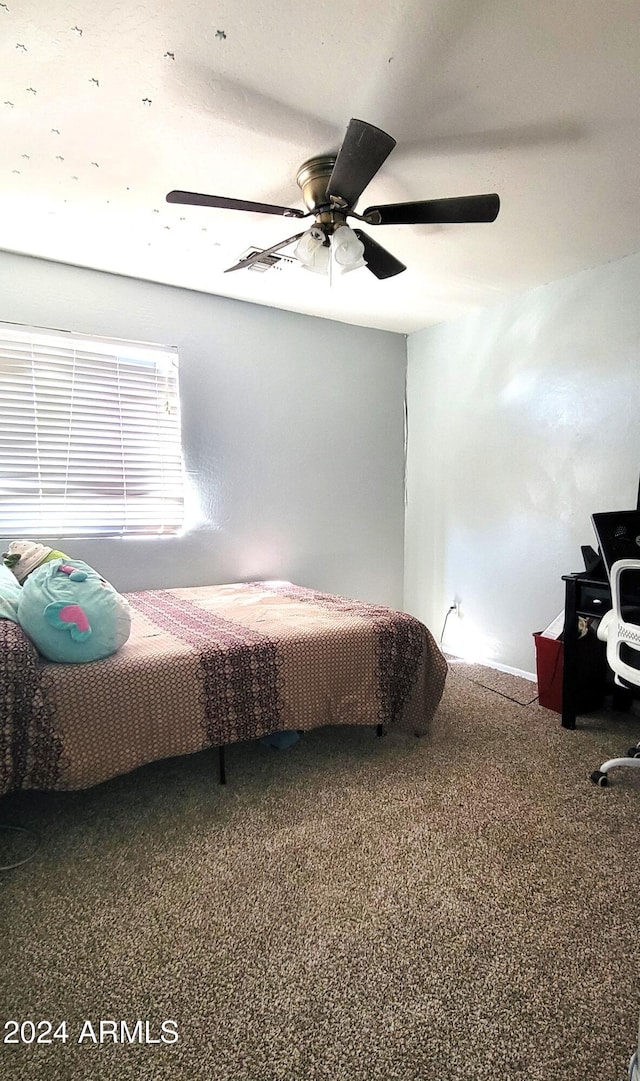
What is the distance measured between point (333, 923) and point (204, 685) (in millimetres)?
870

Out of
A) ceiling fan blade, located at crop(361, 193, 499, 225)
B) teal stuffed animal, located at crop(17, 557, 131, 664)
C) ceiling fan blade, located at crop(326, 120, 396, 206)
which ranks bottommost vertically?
teal stuffed animal, located at crop(17, 557, 131, 664)

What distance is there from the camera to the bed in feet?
5.46

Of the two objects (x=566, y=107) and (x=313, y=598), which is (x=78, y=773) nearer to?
(x=313, y=598)

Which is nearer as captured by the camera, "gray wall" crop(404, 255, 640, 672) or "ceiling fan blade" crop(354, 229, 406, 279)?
"ceiling fan blade" crop(354, 229, 406, 279)

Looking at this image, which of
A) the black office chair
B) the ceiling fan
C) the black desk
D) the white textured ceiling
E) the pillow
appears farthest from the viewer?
the black desk

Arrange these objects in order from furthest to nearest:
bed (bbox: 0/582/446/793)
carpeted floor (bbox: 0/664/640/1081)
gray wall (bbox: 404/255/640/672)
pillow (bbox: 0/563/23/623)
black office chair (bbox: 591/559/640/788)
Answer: gray wall (bbox: 404/255/640/672)
black office chair (bbox: 591/559/640/788)
pillow (bbox: 0/563/23/623)
bed (bbox: 0/582/446/793)
carpeted floor (bbox: 0/664/640/1081)

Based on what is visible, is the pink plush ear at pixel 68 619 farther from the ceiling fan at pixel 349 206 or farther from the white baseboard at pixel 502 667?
the white baseboard at pixel 502 667

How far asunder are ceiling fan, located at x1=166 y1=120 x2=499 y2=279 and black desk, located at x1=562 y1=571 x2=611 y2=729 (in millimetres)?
1665

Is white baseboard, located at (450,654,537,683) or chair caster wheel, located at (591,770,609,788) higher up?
chair caster wheel, located at (591,770,609,788)

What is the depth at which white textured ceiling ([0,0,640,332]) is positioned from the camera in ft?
4.61

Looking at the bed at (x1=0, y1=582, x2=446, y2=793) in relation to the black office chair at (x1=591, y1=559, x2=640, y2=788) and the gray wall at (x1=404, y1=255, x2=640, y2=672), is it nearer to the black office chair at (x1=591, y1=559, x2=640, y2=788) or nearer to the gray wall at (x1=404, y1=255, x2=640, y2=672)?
the black office chair at (x1=591, y1=559, x2=640, y2=788)

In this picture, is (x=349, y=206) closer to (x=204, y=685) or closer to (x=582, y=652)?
(x=204, y=685)

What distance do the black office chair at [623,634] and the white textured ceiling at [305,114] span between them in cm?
154

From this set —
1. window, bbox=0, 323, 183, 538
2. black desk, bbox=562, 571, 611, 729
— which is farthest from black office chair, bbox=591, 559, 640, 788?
window, bbox=0, 323, 183, 538
